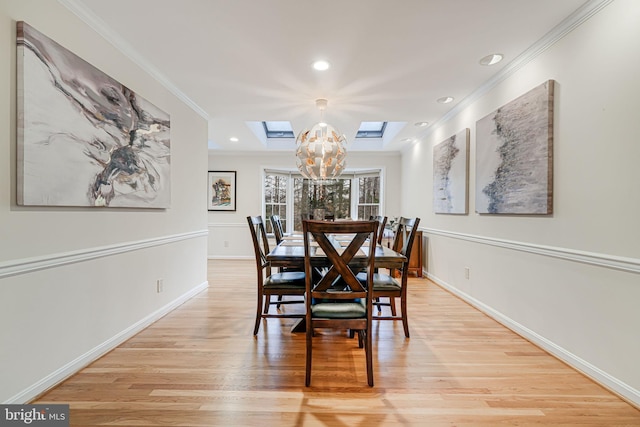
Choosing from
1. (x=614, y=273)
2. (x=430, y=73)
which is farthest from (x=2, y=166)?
(x=614, y=273)

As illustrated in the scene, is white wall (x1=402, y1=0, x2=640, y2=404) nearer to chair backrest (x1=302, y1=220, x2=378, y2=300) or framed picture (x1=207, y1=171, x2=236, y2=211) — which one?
chair backrest (x1=302, y1=220, x2=378, y2=300)

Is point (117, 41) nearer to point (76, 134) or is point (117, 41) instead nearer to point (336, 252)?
point (76, 134)

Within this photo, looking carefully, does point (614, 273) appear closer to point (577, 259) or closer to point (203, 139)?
point (577, 259)

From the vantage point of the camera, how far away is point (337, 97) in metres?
3.15

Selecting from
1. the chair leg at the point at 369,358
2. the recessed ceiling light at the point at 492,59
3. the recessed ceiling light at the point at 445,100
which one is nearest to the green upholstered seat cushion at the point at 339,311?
the chair leg at the point at 369,358

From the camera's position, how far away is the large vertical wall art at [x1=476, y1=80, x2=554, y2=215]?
2.10 metres

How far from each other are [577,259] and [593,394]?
799mm

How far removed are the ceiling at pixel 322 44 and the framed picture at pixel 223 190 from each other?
2.71 metres

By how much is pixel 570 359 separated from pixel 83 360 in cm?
332

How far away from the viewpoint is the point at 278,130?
223 inches

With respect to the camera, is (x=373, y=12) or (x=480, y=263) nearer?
(x=373, y=12)

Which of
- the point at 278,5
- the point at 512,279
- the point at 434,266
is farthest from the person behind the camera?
the point at 434,266

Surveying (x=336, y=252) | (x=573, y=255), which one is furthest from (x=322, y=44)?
(x=573, y=255)

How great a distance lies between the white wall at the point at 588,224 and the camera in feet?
5.13
